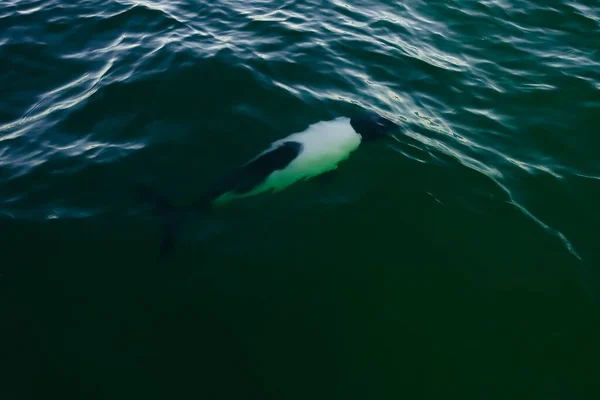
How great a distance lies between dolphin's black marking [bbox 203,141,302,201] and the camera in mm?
7980

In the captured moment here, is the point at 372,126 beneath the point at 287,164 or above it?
above

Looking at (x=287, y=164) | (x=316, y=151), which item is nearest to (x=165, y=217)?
(x=287, y=164)

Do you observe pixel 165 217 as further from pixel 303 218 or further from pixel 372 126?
pixel 372 126

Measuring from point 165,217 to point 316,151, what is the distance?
324cm

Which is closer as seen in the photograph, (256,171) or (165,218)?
(165,218)

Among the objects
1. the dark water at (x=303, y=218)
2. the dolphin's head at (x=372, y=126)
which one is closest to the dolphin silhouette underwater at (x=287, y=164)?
the dolphin's head at (x=372, y=126)

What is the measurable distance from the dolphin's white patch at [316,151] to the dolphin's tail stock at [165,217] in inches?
53.7

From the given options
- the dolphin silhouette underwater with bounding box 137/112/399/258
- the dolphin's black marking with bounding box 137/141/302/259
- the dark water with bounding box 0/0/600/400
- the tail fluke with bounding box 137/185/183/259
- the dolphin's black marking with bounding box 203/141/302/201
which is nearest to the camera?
the dark water with bounding box 0/0/600/400

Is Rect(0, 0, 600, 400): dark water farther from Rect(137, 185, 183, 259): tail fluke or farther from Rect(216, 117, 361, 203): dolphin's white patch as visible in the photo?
Rect(216, 117, 361, 203): dolphin's white patch

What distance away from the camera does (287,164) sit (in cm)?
866

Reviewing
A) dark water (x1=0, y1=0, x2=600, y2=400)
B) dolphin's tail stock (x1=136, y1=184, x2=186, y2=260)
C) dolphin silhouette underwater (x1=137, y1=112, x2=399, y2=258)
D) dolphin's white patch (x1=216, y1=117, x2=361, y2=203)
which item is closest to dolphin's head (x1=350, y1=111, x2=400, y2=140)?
dolphin silhouette underwater (x1=137, y1=112, x2=399, y2=258)

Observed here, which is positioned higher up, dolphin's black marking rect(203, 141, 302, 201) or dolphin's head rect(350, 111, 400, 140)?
dolphin's head rect(350, 111, 400, 140)

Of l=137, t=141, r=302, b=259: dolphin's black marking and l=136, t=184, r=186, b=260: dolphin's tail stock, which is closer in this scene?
l=136, t=184, r=186, b=260: dolphin's tail stock

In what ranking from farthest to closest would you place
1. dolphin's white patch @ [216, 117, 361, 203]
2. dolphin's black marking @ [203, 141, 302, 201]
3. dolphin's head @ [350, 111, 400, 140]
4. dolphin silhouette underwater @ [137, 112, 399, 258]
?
dolphin's head @ [350, 111, 400, 140]
dolphin's white patch @ [216, 117, 361, 203]
dolphin's black marking @ [203, 141, 302, 201]
dolphin silhouette underwater @ [137, 112, 399, 258]
